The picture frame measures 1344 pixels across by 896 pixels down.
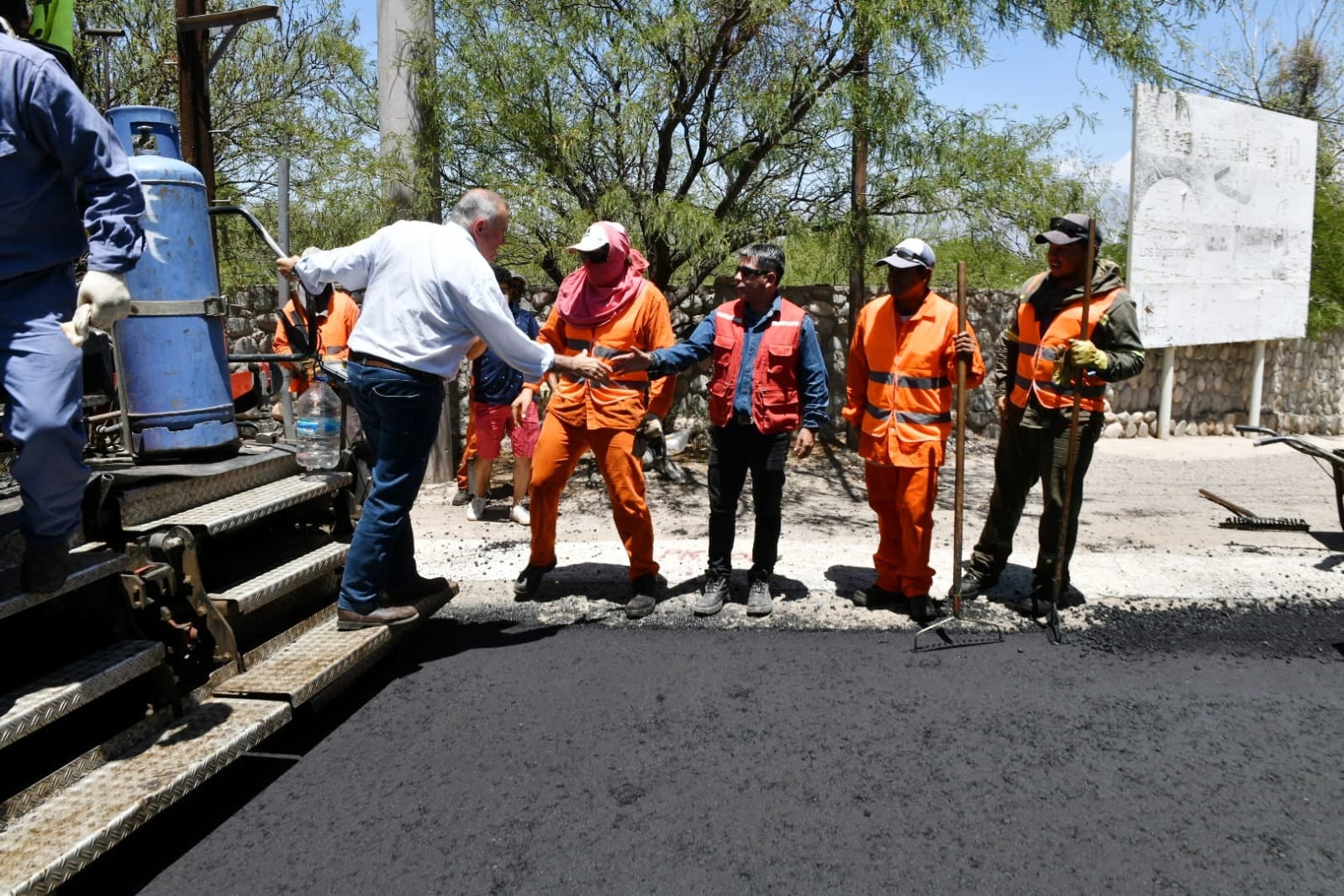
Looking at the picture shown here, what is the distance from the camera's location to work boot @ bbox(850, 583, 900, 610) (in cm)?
Answer: 500

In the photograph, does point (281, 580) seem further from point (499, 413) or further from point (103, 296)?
point (499, 413)

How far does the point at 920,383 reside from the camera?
Result: 4781 millimetres

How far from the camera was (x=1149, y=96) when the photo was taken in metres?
10.9

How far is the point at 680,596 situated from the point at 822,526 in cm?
215

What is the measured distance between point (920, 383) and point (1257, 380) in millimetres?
9970

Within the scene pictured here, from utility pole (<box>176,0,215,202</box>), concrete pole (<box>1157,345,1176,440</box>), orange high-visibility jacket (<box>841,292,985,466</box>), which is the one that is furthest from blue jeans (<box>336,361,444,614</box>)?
concrete pole (<box>1157,345,1176,440</box>)

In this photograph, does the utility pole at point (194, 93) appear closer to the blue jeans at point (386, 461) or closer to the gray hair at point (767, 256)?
the blue jeans at point (386, 461)

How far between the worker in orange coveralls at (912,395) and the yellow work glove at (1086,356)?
0.42m

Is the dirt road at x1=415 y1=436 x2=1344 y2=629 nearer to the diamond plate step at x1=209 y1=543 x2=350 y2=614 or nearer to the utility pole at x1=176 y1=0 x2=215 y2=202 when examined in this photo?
the diamond plate step at x1=209 y1=543 x2=350 y2=614

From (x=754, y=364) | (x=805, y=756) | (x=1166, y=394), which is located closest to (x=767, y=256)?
(x=754, y=364)

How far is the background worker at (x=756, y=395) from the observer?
15.9ft

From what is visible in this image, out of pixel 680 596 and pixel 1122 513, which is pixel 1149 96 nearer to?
pixel 1122 513

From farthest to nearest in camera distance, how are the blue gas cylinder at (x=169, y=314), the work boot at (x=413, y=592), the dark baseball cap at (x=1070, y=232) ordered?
the dark baseball cap at (x=1070, y=232) < the work boot at (x=413, y=592) < the blue gas cylinder at (x=169, y=314)

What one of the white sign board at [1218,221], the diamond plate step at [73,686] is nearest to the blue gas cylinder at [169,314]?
the diamond plate step at [73,686]
